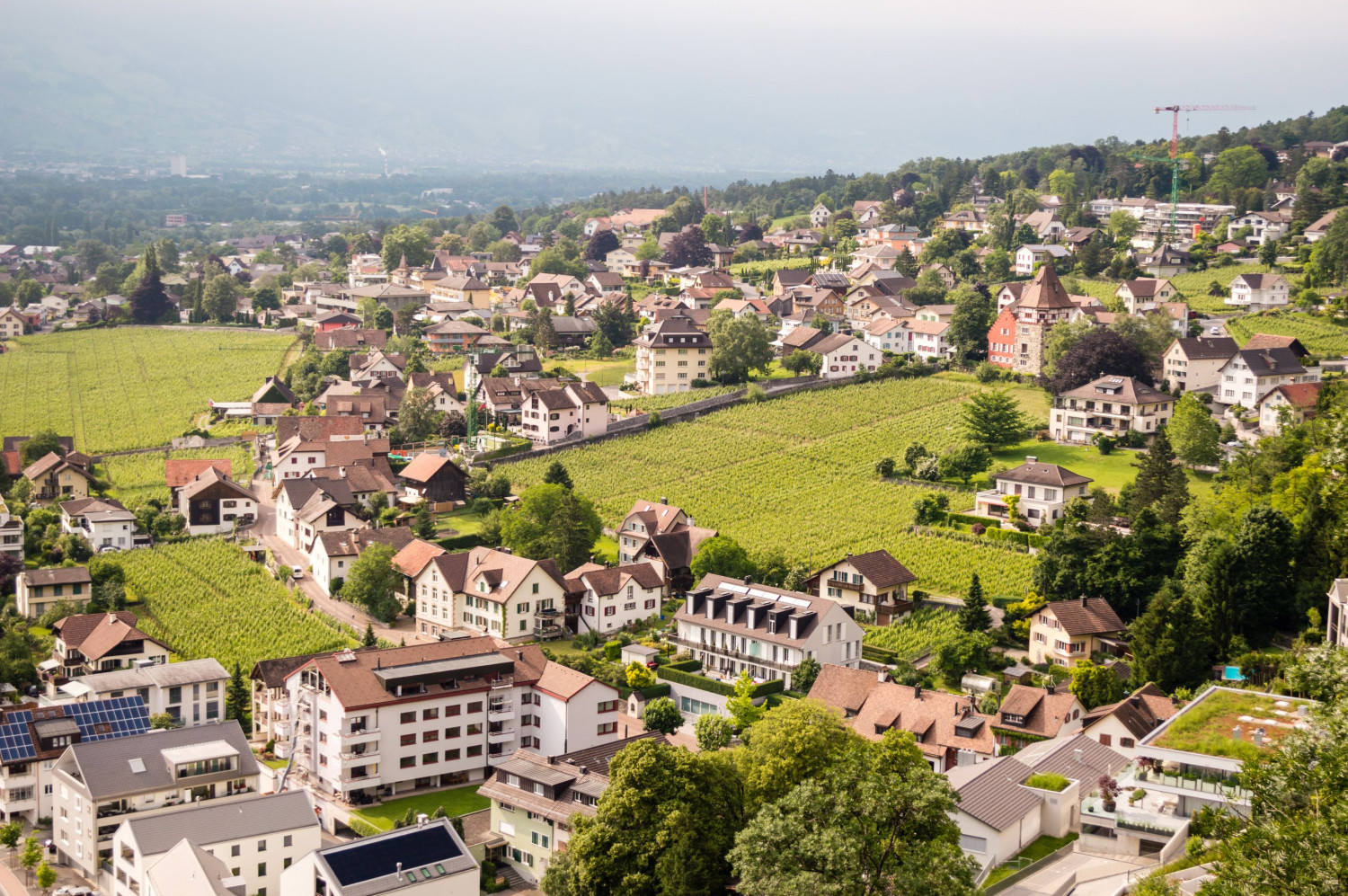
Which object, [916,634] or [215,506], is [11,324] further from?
[916,634]

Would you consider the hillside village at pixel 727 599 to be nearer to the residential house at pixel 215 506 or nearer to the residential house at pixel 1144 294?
the residential house at pixel 215 506

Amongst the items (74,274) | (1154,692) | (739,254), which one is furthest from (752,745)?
(74,274)

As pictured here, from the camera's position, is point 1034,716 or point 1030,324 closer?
point 1034,716

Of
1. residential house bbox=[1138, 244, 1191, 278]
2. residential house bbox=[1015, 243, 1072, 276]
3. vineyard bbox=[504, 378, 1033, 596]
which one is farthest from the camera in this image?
residential house bbox=[1015, 243, 1072, 276]

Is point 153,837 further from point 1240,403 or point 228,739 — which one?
point 1240,403

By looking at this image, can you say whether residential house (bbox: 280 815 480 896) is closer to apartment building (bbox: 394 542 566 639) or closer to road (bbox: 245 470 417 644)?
apartment building (bbox: 394 542 566 639)

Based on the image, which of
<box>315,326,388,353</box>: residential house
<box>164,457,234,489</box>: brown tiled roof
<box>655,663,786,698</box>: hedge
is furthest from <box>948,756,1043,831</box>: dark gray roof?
<box>315,326,388,353</box>: residential house

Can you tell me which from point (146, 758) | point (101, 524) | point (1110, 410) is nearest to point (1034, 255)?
point (1110, 410)
